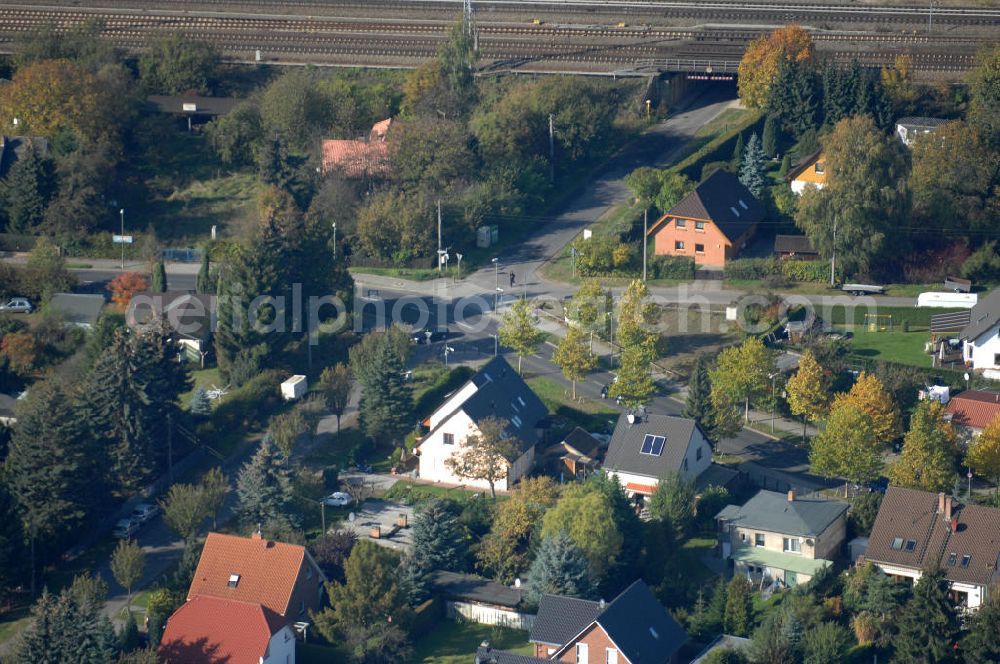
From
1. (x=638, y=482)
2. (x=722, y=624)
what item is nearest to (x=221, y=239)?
(x=638, y=482)

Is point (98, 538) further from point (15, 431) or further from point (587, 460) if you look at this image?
point (587, 460)

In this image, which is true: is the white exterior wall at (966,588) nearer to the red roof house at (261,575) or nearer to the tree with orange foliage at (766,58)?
the red roof house at (261,575)

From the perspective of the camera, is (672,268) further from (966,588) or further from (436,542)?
(966,588)

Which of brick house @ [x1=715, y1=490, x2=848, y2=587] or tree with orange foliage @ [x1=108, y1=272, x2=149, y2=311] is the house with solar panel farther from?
tree with orange foliage @ [x1=108, y1=272, x2=149, y2=311]

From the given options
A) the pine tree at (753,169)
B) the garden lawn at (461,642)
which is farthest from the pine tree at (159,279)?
the garden lawn at (461,642)

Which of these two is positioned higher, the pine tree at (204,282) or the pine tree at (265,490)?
the pine tree at (204,282)

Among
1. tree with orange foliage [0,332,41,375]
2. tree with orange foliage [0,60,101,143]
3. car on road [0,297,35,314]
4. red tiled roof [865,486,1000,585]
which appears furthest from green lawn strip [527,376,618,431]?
tree with orange foliage [0,60,101,143]
